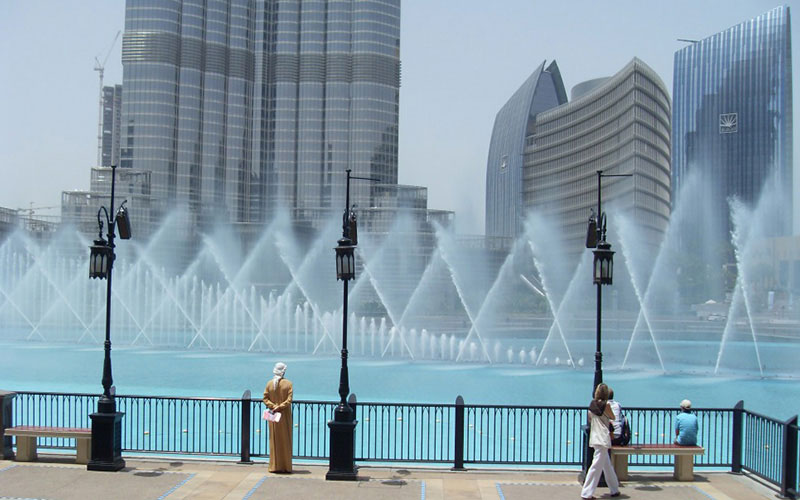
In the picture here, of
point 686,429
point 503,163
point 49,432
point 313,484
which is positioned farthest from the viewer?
point 503,163

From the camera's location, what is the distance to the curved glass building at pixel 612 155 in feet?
366

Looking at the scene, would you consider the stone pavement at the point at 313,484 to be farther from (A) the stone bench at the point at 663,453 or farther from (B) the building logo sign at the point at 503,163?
(B) the building logo sign at the point at 503,163

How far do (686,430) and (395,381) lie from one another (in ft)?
63.9

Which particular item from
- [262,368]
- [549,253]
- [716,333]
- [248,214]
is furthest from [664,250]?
[262,368]

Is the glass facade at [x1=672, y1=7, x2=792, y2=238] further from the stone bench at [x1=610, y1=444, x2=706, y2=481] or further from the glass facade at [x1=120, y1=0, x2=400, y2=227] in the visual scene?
the stone bench at [x1=610, y1=444, x2=706, y2=481]

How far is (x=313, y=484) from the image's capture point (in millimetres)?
13367

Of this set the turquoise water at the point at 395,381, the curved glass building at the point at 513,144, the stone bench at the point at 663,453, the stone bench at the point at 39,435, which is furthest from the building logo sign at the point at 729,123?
the stone bench at the point at 39,435

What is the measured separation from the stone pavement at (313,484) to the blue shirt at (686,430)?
2.14 ft

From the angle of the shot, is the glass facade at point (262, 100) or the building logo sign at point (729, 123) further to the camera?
the building logo sign at point (729, 123)

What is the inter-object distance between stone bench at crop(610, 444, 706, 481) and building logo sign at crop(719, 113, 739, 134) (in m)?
169

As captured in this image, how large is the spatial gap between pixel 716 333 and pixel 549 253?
4230 cm

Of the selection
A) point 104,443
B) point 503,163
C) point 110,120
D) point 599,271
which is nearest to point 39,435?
point 104,443

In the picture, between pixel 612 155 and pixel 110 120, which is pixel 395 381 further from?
pixel 110 120

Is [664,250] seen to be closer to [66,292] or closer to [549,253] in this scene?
[549,253]
